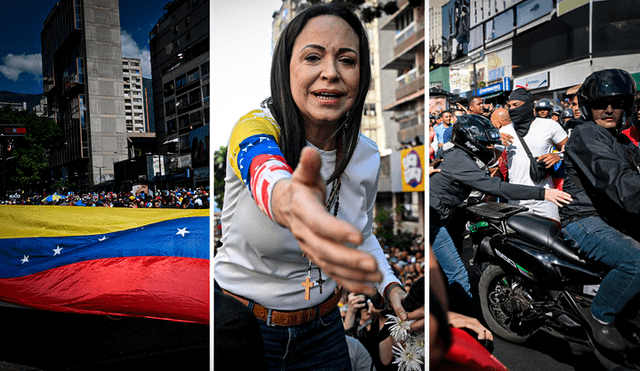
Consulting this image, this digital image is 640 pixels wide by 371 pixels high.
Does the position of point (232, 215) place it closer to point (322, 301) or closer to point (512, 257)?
point (322, 301)

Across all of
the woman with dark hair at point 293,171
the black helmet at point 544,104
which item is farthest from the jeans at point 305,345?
the black helmet at point 544,104

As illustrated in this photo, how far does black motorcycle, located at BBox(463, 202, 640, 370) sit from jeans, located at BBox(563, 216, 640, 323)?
5cm

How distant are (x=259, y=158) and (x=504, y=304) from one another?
5.78 feet

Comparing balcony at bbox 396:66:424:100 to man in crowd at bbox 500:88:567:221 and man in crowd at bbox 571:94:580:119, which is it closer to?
man in crowd at bbox 500:88:567:221

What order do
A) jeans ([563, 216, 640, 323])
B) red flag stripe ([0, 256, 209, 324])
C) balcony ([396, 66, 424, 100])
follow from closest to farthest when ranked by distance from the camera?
1. balcony ([396, 66, 424, 100])
2. jeans ([563, 216, 640, 323])
3. red flag stripe ([0, 256, 209, 324])

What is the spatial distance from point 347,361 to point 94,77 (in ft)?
9.30

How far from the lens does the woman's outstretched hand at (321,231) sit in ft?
2.24

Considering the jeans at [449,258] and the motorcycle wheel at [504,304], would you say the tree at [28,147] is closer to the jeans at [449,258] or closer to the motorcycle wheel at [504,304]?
the jeans at [449,258]

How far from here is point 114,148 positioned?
297 cm

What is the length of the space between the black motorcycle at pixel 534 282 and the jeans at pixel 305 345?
992mm

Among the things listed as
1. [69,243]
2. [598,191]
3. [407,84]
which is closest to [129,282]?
[69,243]

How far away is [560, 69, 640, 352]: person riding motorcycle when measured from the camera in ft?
5.82

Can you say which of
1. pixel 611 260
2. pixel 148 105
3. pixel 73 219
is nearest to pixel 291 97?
pixel 611 260

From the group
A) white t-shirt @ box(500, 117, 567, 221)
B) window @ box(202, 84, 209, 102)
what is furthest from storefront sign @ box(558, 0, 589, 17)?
window @ box(202, 84, 209, 102)
